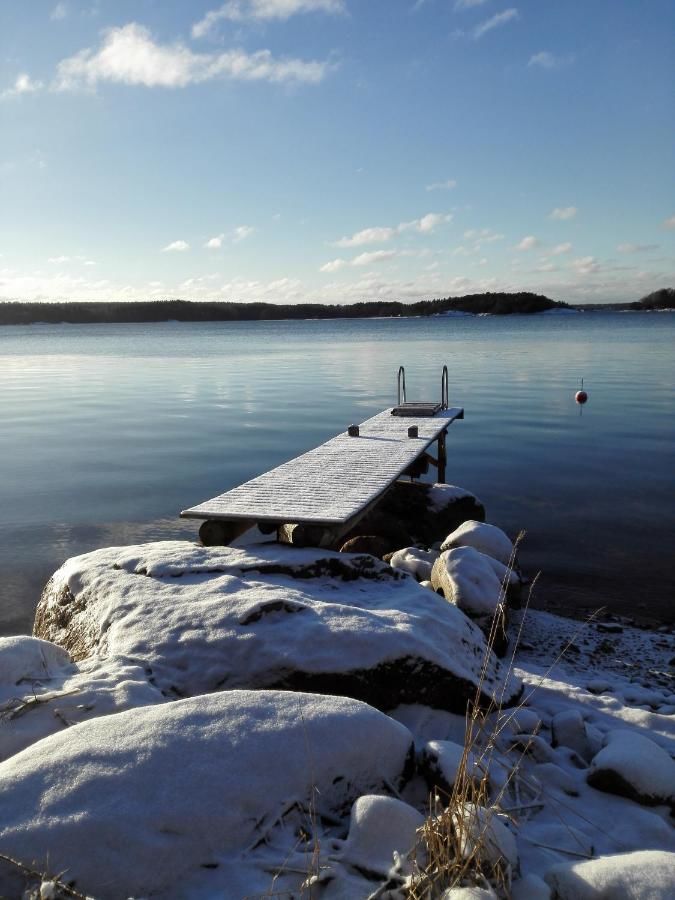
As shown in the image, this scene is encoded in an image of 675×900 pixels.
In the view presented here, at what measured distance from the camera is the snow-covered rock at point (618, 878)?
9.52 ft

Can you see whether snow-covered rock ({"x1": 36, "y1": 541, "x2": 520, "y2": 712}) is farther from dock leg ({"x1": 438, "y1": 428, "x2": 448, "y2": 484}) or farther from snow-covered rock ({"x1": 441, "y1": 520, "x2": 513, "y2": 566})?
dock leg ({"x1": 438, "y1": 428, "x2": 448, "y2": 484})

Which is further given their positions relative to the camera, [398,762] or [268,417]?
[268,417]

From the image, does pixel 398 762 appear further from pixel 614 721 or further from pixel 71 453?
pixel 71 453

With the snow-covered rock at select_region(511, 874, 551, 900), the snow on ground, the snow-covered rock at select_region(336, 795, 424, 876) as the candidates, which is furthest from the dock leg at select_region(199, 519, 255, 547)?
the snow-covered rock at select_region(511, 874, 551, 900)

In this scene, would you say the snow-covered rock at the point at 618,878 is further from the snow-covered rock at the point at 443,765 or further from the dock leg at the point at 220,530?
the dock leg at the point at 220,530

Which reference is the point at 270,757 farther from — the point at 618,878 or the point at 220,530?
the point at 220,530

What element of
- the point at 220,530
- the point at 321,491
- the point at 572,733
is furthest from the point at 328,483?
the point at 572,733

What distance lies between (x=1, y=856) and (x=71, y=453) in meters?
16.8

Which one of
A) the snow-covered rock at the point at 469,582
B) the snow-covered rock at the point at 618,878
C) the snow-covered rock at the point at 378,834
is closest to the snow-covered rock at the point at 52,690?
the snow-covered rock at the point at 378,834

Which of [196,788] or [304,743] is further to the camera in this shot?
[304,743]

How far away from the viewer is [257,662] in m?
4.89

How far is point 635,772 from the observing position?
4227 mm

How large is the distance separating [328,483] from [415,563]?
6.31ft

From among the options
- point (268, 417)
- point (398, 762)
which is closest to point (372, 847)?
point (398, 762)
